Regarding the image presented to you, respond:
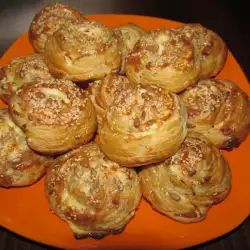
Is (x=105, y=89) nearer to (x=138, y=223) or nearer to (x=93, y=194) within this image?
(x=93, y=194)

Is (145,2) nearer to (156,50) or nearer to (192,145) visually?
(156,50)

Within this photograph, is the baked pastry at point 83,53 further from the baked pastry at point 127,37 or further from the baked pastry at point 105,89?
the baked pastry at point 127,37

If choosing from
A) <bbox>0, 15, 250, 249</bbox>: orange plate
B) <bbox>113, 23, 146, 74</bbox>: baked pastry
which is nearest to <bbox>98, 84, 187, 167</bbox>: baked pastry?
<bbox>0, 15, 250, 249</bbox>: orange plate

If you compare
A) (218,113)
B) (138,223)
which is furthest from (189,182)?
(218,113)

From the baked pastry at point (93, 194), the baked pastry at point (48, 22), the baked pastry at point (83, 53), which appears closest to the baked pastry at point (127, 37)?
the baked pastry at point (83, 53)

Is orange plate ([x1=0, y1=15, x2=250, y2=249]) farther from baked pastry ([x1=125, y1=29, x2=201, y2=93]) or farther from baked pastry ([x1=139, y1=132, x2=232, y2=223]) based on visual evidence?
baked pastry ([x1=125, y1=29, x2=201, y2=93])
